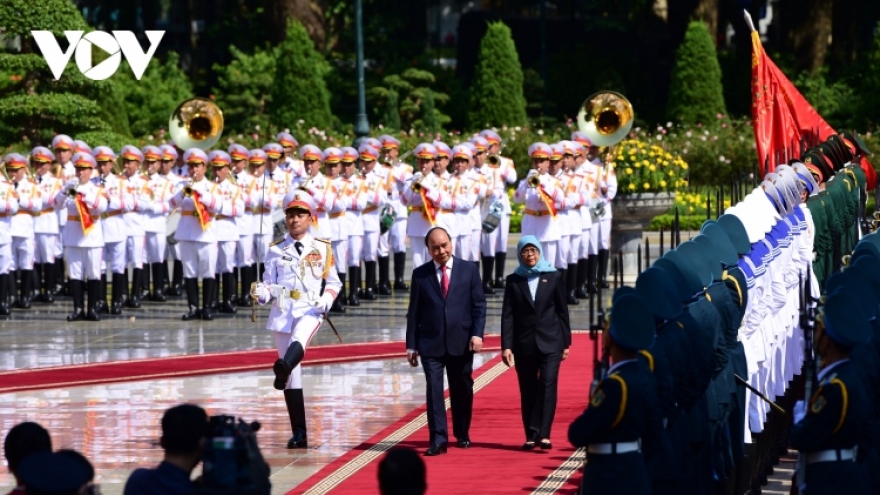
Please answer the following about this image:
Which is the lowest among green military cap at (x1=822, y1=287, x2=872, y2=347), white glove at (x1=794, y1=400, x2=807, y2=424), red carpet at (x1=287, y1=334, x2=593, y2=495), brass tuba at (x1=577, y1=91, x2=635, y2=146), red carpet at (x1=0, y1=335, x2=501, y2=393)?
red carpet at (x1=287, y1=334, x2=593, y2=495)

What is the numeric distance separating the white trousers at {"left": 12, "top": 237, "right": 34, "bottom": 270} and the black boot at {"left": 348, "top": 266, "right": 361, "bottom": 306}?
3882 millimetres

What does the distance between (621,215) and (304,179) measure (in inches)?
158

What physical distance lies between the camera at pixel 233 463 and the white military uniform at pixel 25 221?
16.3 metres

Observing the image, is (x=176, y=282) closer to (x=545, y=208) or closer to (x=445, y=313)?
(x=545, y=208)

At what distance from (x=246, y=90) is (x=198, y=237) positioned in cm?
1926

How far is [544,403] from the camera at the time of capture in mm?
12961

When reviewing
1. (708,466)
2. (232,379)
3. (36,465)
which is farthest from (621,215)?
(36,465)

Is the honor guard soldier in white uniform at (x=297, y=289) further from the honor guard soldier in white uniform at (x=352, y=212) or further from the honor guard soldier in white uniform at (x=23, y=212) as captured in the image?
the honor guard soldier in white uniform at (x=23, y=212)

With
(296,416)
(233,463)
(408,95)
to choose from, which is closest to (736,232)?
(296,416)

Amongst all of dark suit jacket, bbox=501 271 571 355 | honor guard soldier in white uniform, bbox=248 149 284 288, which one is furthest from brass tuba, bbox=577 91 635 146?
dark suit jacket, bbox=501 271 571 355

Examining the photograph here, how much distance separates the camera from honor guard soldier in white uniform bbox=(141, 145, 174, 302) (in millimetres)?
22641

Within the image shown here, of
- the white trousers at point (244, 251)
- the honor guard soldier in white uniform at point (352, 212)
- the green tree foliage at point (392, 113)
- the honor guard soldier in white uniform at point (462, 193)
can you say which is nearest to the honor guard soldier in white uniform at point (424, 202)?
the honor guard soldier in white uniform at point (462, 193)

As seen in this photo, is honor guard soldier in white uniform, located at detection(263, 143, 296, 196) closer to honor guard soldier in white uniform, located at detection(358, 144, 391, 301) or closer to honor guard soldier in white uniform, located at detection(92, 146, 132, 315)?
honor guard soldier in white uniform, located at detection(358, 144, 391, 301)

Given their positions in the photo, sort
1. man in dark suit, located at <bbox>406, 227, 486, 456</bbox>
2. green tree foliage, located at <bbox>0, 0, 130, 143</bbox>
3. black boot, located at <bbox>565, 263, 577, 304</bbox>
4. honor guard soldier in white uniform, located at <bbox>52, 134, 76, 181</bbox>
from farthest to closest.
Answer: green tree foliage, located at <bbox>0, 0, 130, 143</bbox> → honor guard soldier in white uniform, located at <bbox>52, 134, 76, 181</bbox> → black boot, located at <bbox>565, 263, 577, 304</bbox> → man in dark suit, located at <bbox>406, 227, 486, 456</bbox>
